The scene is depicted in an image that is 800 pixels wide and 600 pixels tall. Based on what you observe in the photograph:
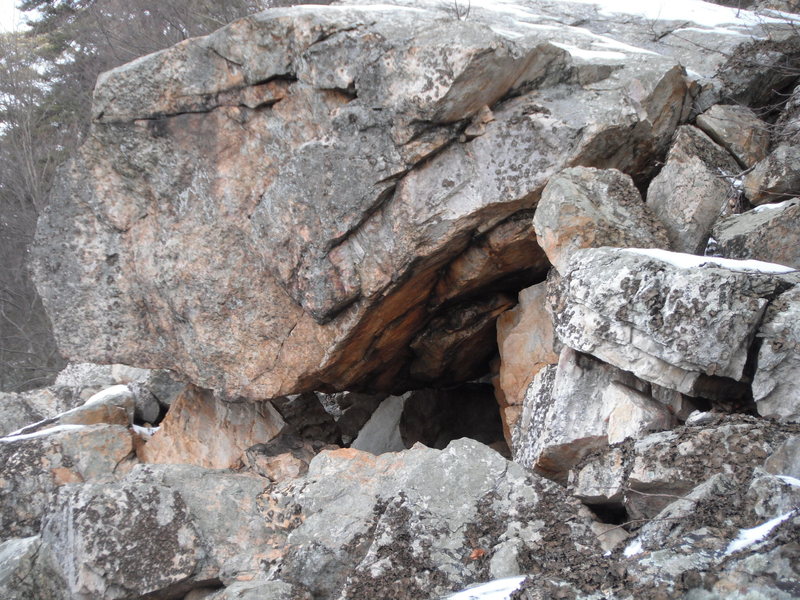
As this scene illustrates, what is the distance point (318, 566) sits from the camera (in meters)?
4.22

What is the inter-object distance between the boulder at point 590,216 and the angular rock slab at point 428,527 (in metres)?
1.68

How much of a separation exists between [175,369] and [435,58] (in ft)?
→ 11.7

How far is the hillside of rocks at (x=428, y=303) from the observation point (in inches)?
159

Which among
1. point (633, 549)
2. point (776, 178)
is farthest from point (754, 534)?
point (776, 178)

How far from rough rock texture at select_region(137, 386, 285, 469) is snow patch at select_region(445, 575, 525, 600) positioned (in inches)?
162

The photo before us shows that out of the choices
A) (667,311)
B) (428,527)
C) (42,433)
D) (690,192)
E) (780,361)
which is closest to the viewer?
(428,527)

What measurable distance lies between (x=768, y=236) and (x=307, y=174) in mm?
3394

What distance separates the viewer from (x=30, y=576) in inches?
188

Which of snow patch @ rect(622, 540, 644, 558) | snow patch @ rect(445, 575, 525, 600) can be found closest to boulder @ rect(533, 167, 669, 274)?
snow patch @ rect(622, 540, 644, 558)

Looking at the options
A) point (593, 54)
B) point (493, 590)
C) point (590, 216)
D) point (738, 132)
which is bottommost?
point (493, 590)

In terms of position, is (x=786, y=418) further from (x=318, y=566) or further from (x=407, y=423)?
(x=407, y=423)

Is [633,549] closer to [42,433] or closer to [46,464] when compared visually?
[46,464]

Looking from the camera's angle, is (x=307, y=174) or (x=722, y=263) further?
(x=307, y=174)

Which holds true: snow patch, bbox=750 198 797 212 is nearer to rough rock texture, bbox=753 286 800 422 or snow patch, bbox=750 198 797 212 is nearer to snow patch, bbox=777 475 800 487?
rough rock texture, bbox=753 286 800 422
